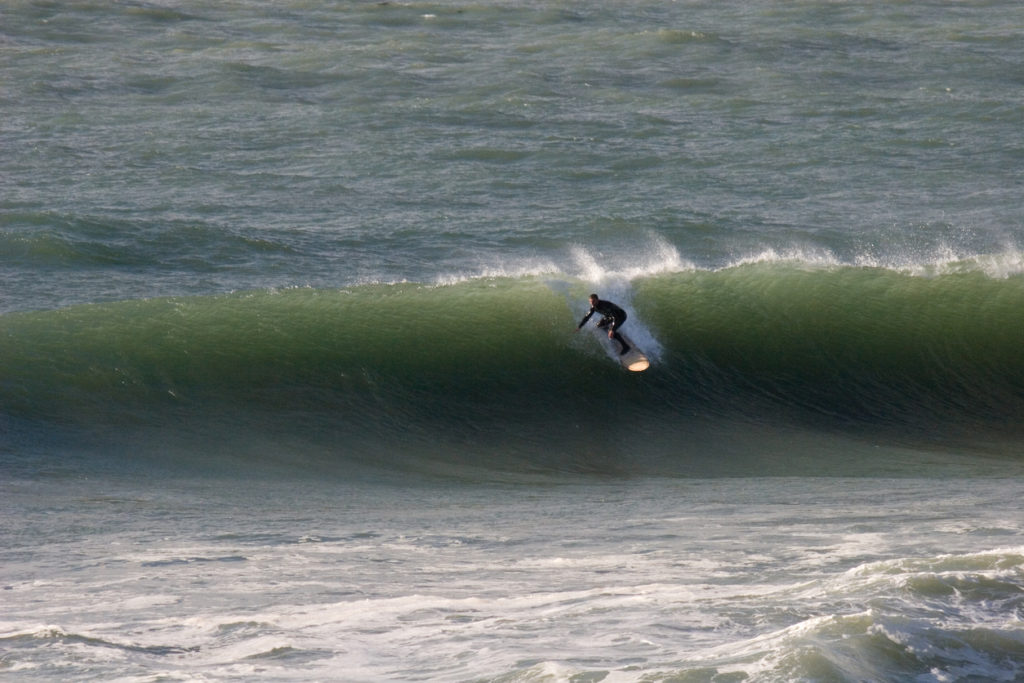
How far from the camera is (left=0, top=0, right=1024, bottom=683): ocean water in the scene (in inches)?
243

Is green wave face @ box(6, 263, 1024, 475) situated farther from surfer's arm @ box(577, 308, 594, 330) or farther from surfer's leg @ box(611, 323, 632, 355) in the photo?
surfer's arm @ box(577, 308, 594, 330)

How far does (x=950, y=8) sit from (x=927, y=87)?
7189mm

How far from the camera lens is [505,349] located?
12820 mm

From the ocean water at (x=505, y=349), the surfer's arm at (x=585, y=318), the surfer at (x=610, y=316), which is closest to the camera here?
the ocean water at (x=505, y=349)

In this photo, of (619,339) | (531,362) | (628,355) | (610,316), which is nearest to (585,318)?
(610,316)

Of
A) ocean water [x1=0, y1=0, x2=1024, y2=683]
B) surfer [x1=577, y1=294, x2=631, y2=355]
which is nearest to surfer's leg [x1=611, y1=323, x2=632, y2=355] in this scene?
surfer [x1=577, y1=294, x2=631, y2=355]

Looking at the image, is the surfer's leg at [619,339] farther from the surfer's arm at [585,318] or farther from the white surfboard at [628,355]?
the surfer's arm at [585,318]

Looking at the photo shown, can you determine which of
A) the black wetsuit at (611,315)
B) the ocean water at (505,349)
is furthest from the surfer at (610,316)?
the ocean water at (505,349)

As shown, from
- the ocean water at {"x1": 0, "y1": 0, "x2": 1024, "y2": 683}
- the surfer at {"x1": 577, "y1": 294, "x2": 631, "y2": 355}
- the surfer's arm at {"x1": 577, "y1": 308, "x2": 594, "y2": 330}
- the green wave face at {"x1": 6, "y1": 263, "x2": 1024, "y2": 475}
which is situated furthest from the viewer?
the surfer at {"x1": 577, "y1": 294, "x2": 631, "y2": 355}

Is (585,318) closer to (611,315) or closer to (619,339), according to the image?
(611,315)

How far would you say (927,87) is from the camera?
74.8 feet

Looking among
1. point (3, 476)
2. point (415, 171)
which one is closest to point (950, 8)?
point (415, 171)

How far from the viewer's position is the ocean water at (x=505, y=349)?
6160mm

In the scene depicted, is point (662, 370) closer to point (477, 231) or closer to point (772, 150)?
point (477, 231)
